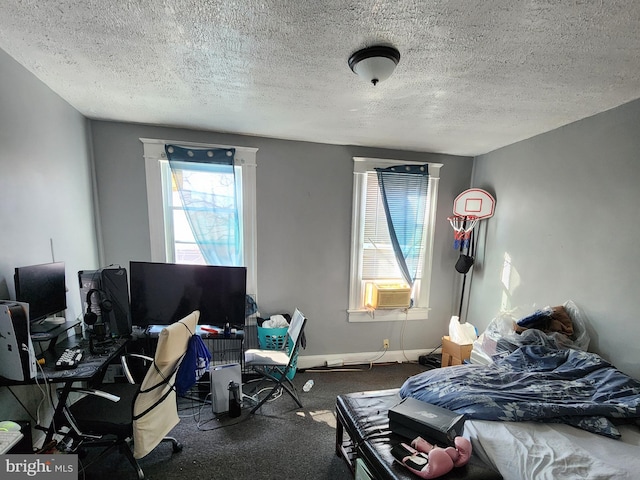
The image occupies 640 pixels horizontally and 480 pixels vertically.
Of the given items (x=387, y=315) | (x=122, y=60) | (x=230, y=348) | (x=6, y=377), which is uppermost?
(x=122, y=60)

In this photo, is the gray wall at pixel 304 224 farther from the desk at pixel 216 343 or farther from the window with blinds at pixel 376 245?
the desk at pixel 216 343

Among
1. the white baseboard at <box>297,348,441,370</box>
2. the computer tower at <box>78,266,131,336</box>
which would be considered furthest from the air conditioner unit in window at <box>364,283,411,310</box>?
the computer tower at <box>78,266,131,336</box>

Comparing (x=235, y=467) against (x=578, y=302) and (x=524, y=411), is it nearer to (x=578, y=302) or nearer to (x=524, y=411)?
(x=524, y=411)

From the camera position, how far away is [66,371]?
160 centimetres

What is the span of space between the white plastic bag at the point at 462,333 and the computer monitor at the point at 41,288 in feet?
11.2

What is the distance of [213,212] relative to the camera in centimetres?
280

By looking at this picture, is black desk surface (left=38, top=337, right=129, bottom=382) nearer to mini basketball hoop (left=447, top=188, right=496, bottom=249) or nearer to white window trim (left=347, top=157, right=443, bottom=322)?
white window trim (left=347, top=157, right=443, bottom=322)

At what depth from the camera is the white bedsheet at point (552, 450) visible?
120cm

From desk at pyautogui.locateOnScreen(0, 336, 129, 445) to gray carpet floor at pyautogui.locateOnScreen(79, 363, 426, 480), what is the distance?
1.69ft

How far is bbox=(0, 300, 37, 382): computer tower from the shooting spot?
137 cm

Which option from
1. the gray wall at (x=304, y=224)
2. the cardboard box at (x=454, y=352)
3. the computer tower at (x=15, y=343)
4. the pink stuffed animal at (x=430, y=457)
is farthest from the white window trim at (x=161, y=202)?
the cardboard box at (x=454, y=352)

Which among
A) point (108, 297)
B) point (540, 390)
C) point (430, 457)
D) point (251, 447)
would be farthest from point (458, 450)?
point (108, 297)

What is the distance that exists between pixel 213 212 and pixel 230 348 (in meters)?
1.41

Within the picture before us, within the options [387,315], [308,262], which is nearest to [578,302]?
[387,315]
